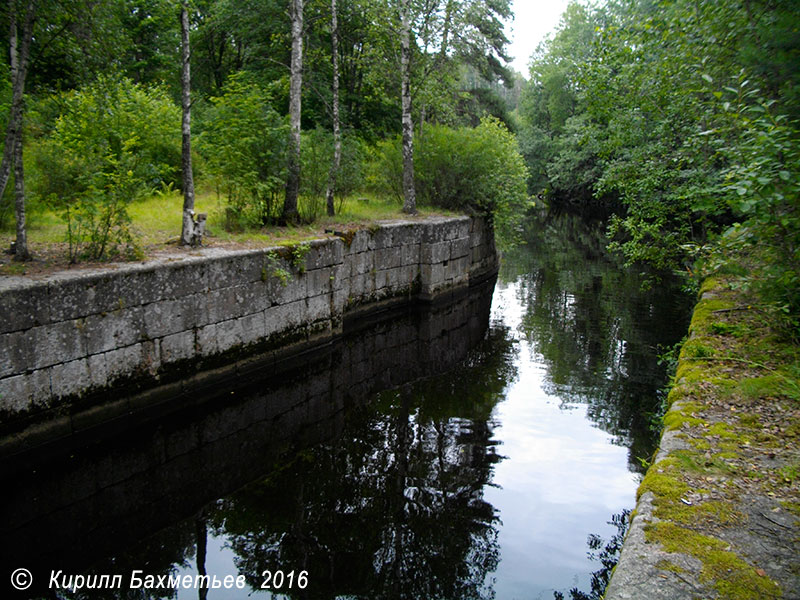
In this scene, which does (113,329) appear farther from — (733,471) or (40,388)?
(733,471)

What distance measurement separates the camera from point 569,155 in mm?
32625

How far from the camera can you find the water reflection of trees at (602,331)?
8.99m

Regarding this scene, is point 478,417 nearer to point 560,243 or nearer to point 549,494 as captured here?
point 549,494

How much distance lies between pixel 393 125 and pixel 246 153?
11.0m

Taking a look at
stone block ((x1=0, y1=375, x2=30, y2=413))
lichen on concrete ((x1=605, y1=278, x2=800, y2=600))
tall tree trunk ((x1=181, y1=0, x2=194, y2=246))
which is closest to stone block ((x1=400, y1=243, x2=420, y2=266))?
tall tree trunk ((x1=181, y1=0, x2=194, y2=246))

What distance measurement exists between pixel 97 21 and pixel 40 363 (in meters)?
4.66

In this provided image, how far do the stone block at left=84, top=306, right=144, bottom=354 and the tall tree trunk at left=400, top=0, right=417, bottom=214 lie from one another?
367 inches

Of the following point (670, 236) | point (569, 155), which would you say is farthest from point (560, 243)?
point (670, 236)

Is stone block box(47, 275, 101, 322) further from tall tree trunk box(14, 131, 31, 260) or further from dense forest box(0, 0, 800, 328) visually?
tall tree trunk box(14, 131, 31, 260)

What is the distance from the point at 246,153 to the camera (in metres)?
11.2

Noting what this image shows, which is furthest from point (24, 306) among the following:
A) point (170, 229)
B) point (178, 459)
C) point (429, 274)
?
point (429, 274)

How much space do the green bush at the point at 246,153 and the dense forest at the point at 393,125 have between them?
3cm

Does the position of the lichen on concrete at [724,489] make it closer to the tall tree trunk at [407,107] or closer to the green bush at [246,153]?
the green bush at [246,153]

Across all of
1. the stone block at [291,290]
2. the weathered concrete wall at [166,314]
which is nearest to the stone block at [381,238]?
the weathered concrete wall at [166,314]
